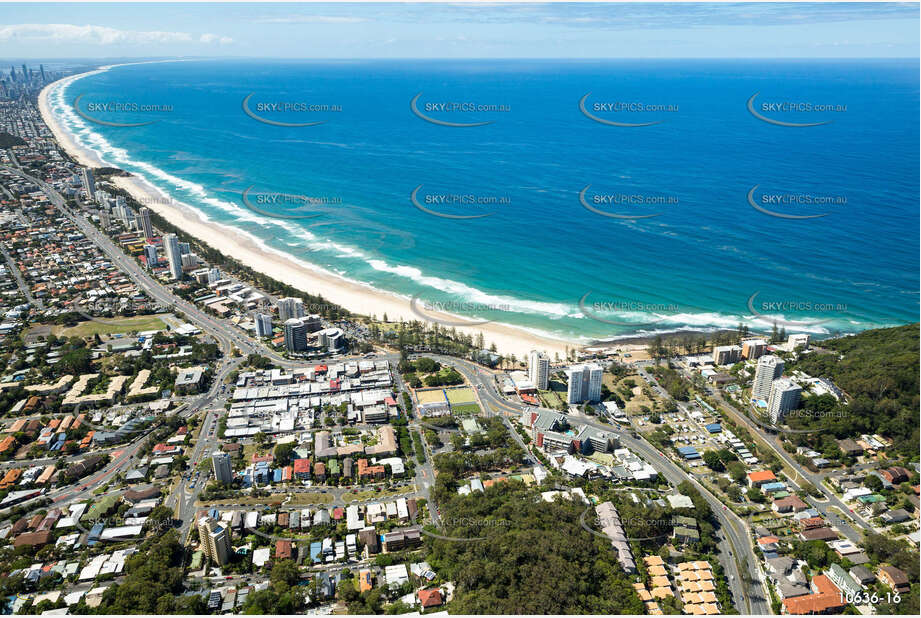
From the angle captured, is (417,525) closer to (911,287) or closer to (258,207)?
(911,287)

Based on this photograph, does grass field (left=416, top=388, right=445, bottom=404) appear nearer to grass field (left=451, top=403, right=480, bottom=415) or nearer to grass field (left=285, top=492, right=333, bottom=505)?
grass field (left=451, top=403, right=480, bottom=415)

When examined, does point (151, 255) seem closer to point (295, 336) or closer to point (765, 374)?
point (295, 336)

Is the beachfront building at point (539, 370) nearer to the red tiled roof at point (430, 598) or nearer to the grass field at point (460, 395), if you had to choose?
the grass field at point (460, 395)

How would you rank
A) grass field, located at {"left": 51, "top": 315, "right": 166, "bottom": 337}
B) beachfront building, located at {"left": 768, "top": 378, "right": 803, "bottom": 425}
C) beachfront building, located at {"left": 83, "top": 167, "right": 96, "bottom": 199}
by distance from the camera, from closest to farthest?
beachfront building, located at {"left": 768, "top": 378, "right": 803, "bottom": 425}
grass field, located at {"left": 51, "top": 315, "right": 166, "bottom": 337}
beachfront building, located at {"left": 83, "top": 167, "right": 96, "bottom": 199}

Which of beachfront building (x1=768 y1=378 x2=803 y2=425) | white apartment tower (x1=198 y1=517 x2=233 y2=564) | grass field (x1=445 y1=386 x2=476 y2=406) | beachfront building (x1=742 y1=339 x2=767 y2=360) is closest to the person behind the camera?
white apartment tower (x1=198 y1=517 x2=233 y2=564)

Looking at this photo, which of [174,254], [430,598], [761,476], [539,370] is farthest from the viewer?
[174,254]

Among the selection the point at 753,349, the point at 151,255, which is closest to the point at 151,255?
the point at 151,255

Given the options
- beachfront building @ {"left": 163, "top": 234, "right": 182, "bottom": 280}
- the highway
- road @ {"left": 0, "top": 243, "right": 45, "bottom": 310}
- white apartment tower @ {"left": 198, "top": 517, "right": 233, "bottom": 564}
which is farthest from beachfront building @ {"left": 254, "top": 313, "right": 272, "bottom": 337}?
white apartment tower @ {"left": 198, "top": 517, "right": 233, "bottom": 564}
